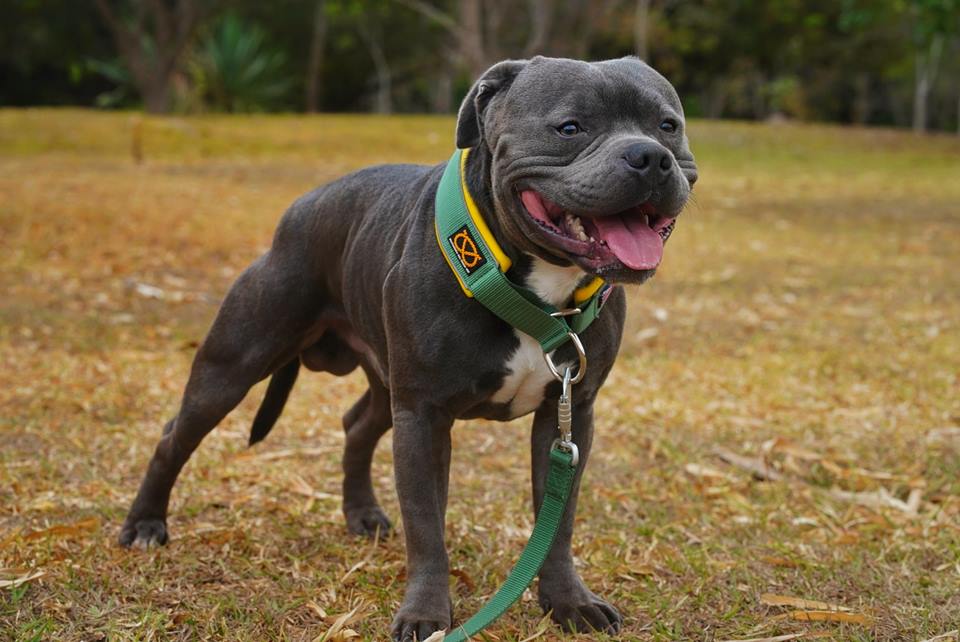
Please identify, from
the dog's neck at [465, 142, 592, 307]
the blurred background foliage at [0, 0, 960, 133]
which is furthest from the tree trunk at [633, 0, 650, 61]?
the dog's neck at [465, 142, 592, 307]

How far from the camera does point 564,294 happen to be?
Result: 3.31 m

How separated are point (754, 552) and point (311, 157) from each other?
46.6 ft

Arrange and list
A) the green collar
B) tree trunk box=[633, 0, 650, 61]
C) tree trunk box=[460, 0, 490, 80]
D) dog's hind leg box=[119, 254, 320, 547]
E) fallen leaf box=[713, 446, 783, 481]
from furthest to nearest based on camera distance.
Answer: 1. tree trunk box=[633, 0, 650, 61]
2. tree trunk box=[460, 0, 490, 80]
3. fallen leaf box=[713, 446, 783, 481]
4. dog's hind leg box=[119, 254, 320, 547]
5. the green collar

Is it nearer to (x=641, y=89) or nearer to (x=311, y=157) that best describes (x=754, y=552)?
(x=641, y=89)

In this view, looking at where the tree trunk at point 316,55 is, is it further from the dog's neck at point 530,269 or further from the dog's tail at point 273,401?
the dog's neck at point 530,269

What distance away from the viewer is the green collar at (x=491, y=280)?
3.19 metres

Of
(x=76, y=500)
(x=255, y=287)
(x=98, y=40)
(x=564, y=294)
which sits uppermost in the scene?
(x=564, y=294)

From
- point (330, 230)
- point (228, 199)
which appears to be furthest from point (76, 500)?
point (228, 199)

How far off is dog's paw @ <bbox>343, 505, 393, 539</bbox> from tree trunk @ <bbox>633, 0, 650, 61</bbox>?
22.1 metres

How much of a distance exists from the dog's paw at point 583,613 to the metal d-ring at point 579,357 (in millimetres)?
698

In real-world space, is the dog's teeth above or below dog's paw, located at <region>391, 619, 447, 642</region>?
above

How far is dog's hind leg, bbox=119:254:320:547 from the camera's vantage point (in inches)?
157

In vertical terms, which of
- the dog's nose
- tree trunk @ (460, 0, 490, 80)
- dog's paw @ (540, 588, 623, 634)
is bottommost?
tree trunk @ (460, 0, 490, 80)

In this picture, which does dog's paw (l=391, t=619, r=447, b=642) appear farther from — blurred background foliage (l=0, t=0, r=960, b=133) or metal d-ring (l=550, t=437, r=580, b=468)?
blurred background foliage (l=0, t=0, r=960, b=133)
